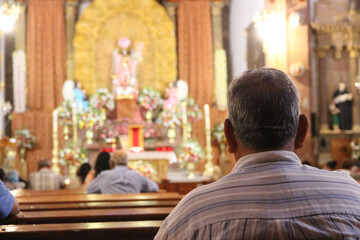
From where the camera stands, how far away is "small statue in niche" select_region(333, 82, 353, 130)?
1312 cm

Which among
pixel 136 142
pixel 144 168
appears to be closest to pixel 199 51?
pixel 136 142

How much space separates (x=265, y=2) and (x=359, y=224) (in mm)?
12501

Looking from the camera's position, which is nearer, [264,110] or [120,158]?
[264,110]

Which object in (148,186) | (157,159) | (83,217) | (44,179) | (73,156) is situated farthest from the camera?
(73,156)

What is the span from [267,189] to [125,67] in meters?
13.4

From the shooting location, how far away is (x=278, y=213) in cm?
155

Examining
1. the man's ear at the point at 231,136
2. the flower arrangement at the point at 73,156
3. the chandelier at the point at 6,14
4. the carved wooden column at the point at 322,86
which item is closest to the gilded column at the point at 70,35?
the flower arrangement at the point at 73,156

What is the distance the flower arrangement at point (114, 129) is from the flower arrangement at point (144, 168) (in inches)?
136

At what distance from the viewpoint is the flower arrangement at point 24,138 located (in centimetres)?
1399

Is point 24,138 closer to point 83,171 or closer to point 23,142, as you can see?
point 23,142

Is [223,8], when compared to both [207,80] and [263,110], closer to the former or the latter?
[207,80]

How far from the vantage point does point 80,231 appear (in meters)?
2.61

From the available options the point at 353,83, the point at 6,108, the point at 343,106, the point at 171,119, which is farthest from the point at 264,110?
Answer: the point at 6,108

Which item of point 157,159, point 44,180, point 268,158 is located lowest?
point 44,180
